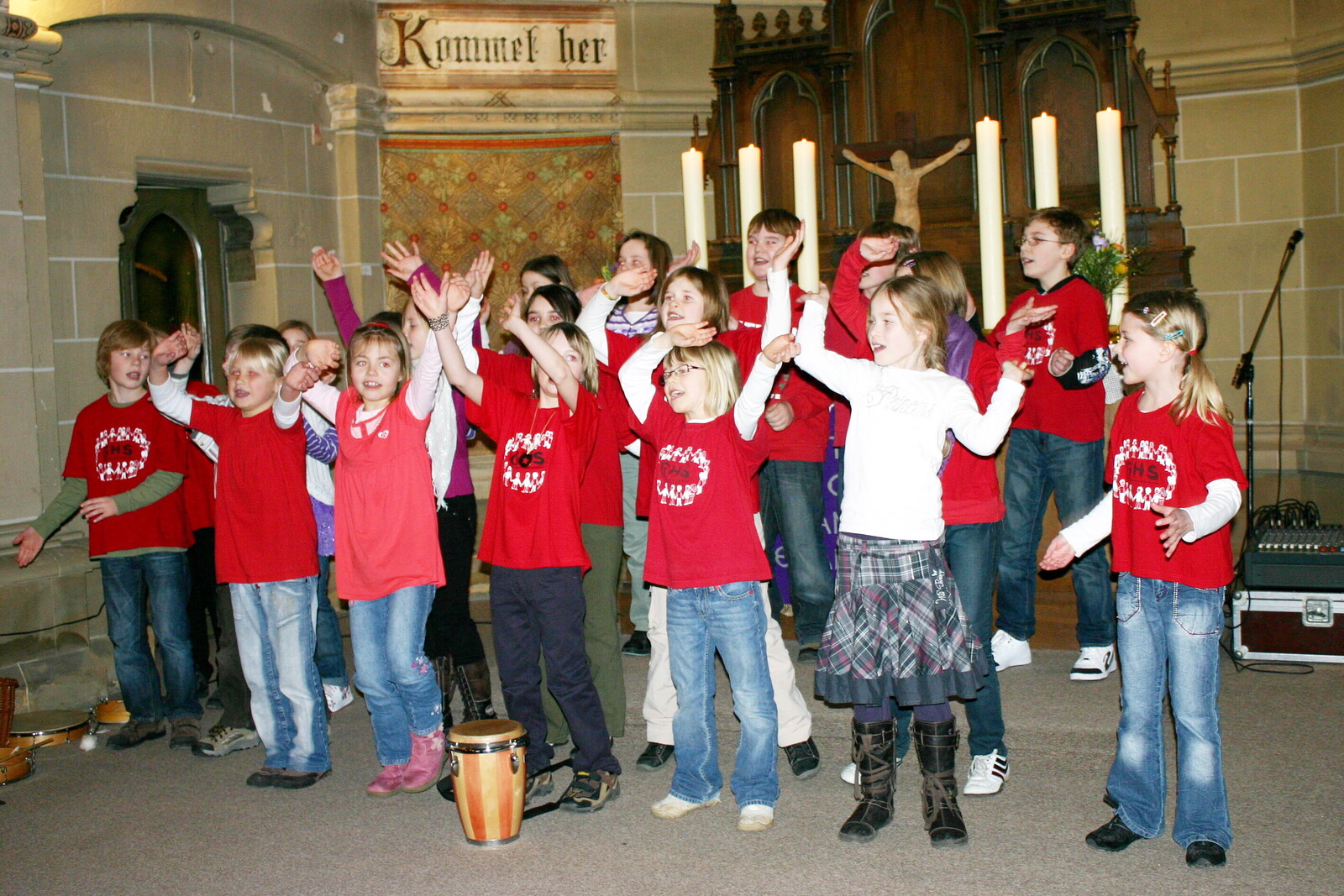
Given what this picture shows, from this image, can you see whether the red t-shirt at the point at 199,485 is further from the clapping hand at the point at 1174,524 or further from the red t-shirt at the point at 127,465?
the clapping hand at the point at 1174,524

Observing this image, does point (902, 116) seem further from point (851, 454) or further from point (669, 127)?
point (851, 454)

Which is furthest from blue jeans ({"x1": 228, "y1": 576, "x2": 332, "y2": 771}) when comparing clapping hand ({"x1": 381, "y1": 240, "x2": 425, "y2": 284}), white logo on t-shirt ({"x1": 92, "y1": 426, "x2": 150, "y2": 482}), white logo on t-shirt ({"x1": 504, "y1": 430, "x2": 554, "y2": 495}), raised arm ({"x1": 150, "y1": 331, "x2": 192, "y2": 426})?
clapping hand ({"x1": 381, "y1": 240, "x2": 425, "y2": 284})

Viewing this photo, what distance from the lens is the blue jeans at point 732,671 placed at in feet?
11.2

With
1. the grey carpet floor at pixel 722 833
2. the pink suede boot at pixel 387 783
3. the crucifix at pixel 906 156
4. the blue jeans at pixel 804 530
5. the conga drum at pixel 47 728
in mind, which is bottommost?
the grey carpet floor at pixel 722 833

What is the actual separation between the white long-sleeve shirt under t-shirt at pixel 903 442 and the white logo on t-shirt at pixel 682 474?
417 millimetres

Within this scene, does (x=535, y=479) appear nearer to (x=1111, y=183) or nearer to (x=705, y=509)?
(x=705, y=509)

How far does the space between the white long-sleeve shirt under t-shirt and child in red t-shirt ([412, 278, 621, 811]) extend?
2.77ft

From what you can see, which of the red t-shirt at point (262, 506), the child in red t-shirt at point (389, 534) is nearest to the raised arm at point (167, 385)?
the red t-shirt at point (262, 506)

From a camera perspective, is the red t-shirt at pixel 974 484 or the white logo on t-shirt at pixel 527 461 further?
the white logo on t-shirt at pixel 527 461

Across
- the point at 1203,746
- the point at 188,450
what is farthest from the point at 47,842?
the point at 1203,746

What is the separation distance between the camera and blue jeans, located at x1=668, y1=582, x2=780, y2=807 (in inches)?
135

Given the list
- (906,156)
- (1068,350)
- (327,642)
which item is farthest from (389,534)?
(906,156)

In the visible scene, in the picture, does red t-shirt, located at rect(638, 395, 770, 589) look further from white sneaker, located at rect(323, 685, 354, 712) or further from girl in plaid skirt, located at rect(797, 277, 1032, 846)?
white sneaker, located at rect(323, 685, 354, 712)

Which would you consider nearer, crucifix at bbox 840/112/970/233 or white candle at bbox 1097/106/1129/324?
white candle at bbox 1097/106/1129/324
